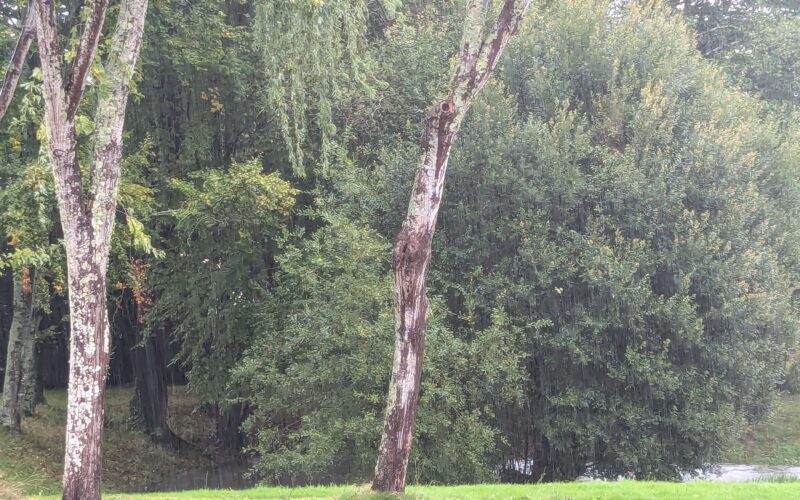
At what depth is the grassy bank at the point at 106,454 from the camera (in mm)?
17047

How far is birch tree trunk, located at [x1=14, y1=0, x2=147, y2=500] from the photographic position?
7.61 meters

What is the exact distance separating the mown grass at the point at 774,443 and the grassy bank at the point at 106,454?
673 inches

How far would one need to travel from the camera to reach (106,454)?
20.4 meters

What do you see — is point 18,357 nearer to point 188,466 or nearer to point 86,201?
point 188,466

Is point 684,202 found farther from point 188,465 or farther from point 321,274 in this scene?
point 188,465

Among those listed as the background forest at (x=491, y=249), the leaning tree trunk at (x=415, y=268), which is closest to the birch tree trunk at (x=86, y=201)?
the leaning tree trunk at (x=415, y=268)

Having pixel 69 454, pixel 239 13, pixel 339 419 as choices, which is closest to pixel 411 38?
pixel 239 13

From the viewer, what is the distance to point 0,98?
9.59 metres

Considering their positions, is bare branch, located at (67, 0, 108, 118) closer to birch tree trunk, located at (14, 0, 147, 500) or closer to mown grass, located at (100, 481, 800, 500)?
birch tree trunk, located at (14, 0, 147, 500)

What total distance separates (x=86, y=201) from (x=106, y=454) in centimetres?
1460

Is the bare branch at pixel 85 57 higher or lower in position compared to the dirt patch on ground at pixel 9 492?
higher

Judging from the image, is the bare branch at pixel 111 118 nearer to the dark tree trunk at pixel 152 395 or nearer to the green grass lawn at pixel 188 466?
the green grass lawn at pixel 188 466

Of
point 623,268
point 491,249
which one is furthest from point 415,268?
point 491,249

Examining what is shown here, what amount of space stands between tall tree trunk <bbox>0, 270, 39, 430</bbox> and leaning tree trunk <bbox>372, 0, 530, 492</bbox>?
1371cm
